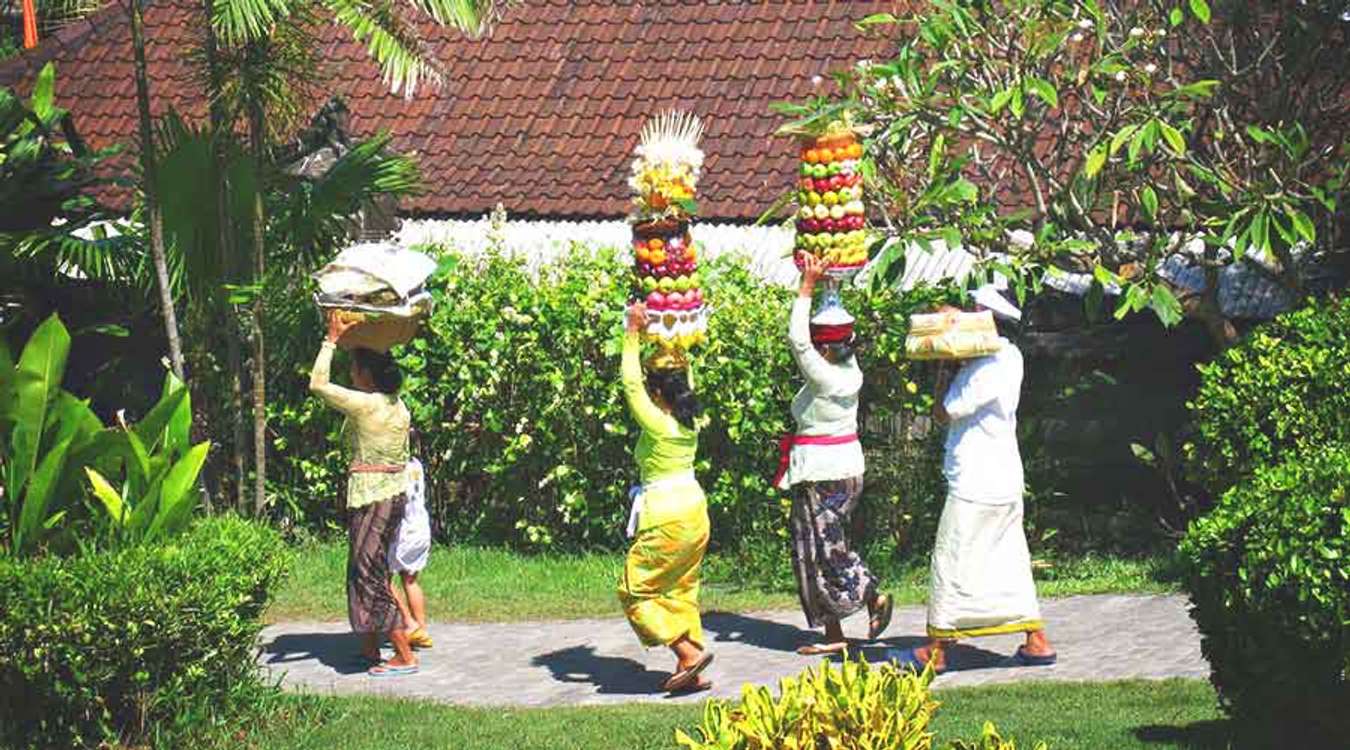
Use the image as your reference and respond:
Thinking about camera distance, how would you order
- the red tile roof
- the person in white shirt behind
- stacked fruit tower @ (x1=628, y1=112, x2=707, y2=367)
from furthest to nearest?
the red tile roof
the person in white shirt behind
stacked fruit tower @ (x1=628, y1=112, x2=707, y2=367)

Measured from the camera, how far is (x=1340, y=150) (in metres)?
12.3

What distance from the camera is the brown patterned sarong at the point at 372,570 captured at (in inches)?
425

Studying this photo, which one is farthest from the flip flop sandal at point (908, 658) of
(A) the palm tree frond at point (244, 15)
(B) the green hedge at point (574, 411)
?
(A) the palm tree frond at point (244, 15)

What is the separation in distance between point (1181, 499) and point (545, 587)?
3.93 metres

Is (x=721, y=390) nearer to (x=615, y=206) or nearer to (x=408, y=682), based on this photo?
(x=408, y=682)

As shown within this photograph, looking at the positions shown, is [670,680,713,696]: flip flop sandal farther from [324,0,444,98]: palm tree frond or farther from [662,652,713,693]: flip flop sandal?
A: [324,0,444,98]: palm tree frond

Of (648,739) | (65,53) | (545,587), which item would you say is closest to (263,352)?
(545,587)

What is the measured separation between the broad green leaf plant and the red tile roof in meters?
8.21

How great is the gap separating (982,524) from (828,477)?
90cm

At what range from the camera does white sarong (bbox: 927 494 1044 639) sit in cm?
1031

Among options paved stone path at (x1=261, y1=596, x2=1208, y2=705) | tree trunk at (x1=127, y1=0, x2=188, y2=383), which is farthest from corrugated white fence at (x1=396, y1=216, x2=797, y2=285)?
paved stone path at (x1=261, y1=596, x2=1208, y2=705)

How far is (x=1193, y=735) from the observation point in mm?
8898

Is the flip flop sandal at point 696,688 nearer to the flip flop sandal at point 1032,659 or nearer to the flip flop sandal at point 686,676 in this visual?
the flip flop sandal at point 686,676

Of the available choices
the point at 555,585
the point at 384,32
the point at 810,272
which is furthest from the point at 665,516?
the point at 384,32
